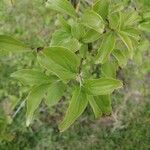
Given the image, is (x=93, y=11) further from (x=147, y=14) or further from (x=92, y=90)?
(x=147, y=14)

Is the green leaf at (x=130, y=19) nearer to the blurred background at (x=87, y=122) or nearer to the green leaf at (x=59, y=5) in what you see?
the green leaf at (x=59, y=5)

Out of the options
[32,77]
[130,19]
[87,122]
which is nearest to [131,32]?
[130,19]

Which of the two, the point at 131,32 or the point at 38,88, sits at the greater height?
the point at 131,32

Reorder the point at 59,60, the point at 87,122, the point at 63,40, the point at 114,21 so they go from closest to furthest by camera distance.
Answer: the point at 59,60 < the point at 114,21 < the point at 63,40 < the point at 87,122

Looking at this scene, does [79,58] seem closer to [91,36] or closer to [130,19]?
[91,36]

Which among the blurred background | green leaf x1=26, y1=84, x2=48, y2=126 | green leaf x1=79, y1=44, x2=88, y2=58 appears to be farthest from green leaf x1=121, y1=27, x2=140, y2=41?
the blurred background

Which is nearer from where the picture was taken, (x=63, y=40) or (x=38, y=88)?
(x=38, y=88)

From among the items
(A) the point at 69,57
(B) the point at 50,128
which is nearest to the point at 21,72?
(A) the point at 69,57
